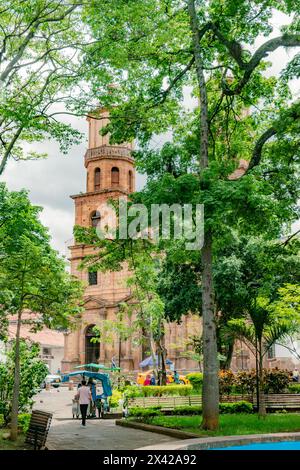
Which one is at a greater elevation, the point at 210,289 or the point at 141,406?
the point at 210,289

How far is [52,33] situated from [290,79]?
7124 millimetres

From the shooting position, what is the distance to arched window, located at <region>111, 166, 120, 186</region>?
46.7m

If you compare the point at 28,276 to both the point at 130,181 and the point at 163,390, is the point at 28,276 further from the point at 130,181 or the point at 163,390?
the point at 130,181

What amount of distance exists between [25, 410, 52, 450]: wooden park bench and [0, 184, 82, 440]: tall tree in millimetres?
965

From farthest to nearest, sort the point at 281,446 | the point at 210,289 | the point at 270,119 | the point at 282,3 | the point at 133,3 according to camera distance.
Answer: the point at 270,119, the point at 282,3, the point at 133,3, the point at 210,289, the point at 281,446

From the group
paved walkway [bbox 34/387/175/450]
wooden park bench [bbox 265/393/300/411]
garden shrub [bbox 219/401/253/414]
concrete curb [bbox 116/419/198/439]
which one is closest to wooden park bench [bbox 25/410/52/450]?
paved walkway [bbox 34/387/175/450]

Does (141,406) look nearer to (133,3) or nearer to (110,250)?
(110,250)

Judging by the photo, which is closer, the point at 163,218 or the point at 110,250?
the point at 163,218

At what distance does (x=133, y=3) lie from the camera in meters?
15.0

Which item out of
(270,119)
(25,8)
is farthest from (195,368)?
(25,8)

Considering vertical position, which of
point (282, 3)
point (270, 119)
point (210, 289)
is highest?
point (282, 3)

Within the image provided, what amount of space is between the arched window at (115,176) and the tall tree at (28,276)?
32540 millimetres

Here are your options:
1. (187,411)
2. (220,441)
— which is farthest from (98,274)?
(220,441)

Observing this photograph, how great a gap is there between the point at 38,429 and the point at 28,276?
3588 millimetres
